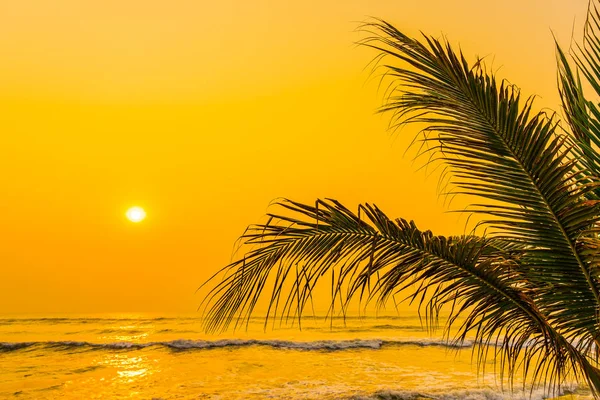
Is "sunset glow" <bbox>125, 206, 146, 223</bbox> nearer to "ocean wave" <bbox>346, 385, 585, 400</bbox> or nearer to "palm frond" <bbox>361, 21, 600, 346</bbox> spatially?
"ocean wave" <bbox>346, 385, 585, 400</bbox>

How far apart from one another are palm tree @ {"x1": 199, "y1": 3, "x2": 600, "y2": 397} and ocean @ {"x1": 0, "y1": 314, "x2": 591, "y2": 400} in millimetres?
3150

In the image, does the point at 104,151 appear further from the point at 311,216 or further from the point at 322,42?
the point at 311,216

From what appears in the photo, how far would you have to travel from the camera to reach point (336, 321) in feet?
95.7

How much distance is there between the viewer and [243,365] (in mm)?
15055

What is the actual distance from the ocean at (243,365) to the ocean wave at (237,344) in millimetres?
40

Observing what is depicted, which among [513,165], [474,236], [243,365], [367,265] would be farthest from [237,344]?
[513,165]

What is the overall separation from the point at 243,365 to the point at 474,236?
13.3m

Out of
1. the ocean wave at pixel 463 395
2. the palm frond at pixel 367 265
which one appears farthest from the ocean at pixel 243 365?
the palm frond at pixel 367 265

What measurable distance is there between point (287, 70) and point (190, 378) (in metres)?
8.19

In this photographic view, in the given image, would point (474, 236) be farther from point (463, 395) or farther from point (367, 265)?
point (463, 395)

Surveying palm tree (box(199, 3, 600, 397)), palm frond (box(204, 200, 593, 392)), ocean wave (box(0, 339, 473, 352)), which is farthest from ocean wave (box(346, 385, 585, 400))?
ocean wave (box(0, 339, 473, 352))

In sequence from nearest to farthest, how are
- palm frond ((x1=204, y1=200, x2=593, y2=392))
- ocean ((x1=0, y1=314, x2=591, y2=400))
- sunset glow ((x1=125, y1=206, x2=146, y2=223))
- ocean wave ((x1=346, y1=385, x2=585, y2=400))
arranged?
1. palm frond ((x1=204, y1=200, x2=593, y2=392))
2. ocean wave ((x1=346, y1=385, x2=585, y2=400))
3. ocean ((x1=0, y1=314, x2=591, y2=400))
4. sunset glow ((x1=125, y1=206, x2=146, y2=223))

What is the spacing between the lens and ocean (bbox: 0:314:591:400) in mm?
10773

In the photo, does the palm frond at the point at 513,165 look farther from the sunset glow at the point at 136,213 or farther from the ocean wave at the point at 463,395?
the sunset glow at the point at 136,213
